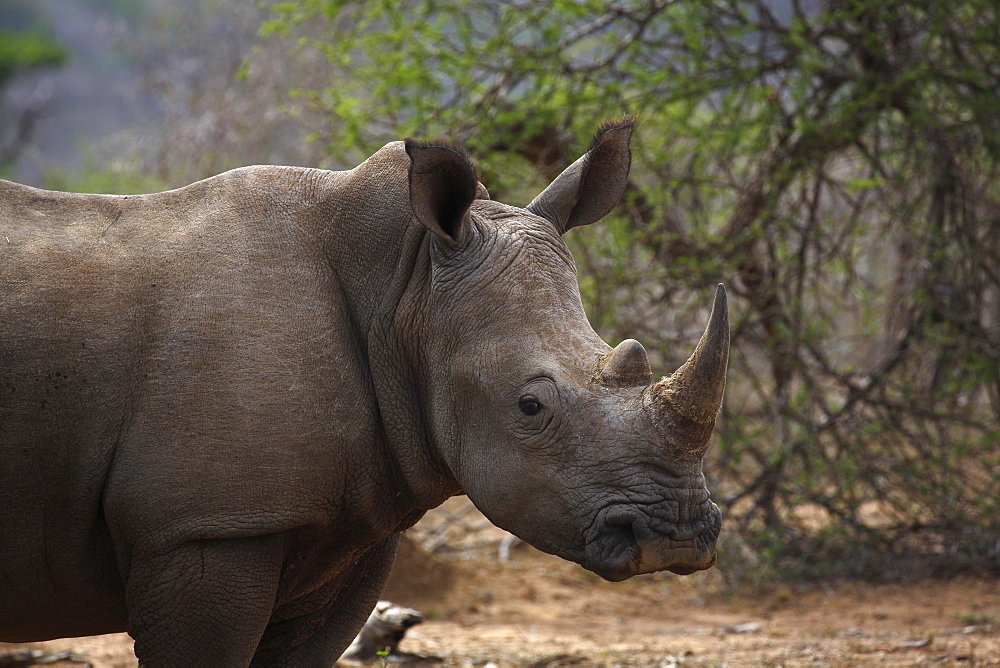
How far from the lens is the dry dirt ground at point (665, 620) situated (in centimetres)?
569

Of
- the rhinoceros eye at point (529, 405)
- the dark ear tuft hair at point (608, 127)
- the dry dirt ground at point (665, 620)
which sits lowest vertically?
the dry dirt ground at point (665, 620)

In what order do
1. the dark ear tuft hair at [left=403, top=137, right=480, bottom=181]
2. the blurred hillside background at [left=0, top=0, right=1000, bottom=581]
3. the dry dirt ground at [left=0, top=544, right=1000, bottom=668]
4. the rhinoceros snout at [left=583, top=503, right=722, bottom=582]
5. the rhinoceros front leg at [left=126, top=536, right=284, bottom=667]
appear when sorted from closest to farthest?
the rhinoceros snout at [left=583, top=503, right=722, bottom=582] → the rhinoceros front leg at [left=126, top=536, right=284, bottom=667] → the dark ear tuft hair at [left=403, top=137, right=480, bottom=181] → the dry dirt ground at [left=0, top=544, right=1000, bottom=668] → the blurred hillside background at [left=0, top=0, right=1000, bottom=581]

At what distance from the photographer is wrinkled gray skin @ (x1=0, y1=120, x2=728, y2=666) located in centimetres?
301

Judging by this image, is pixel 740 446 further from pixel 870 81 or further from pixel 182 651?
pixel 182 651

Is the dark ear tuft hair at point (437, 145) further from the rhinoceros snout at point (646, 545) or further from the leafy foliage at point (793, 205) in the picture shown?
the leafy foliage at point (793, 205)

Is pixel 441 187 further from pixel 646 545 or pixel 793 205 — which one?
pixel 793 205

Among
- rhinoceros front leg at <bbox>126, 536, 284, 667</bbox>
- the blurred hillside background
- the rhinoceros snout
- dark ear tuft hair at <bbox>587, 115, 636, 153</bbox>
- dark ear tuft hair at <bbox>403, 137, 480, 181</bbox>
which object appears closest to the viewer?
the rhinoceros snout

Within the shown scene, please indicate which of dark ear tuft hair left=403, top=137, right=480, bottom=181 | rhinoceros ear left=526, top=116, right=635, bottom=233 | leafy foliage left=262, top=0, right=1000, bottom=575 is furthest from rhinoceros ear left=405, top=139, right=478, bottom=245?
leafy foliage left=262, top=0, right=1000, bottom=575

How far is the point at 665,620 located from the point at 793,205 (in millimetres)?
3154

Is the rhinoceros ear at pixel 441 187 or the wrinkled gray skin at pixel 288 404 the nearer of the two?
the wrinkled gray skin at pixel 288 404

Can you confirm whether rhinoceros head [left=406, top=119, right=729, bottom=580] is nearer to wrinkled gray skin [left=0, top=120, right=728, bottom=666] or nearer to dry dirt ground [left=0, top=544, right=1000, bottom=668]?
wrinkled gray skin [left=0, top=120, right=728, bottom=666]

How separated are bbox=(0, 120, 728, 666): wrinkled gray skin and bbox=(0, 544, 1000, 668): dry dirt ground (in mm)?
2612

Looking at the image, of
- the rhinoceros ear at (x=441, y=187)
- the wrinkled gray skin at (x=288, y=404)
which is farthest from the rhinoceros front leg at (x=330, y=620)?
the rhinoceros ear at (x=441, y=187)

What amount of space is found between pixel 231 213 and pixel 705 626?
4.75m
